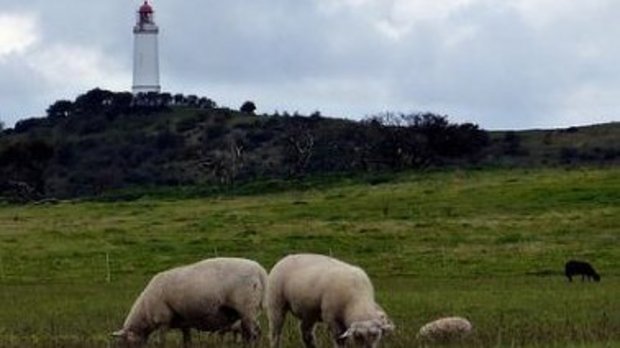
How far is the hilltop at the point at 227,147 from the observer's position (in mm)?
111438

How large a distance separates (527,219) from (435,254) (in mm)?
11893

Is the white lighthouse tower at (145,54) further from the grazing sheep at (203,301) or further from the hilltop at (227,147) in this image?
the grazing sheep at (203,301)

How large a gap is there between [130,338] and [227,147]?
106 metres

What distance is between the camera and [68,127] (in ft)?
495

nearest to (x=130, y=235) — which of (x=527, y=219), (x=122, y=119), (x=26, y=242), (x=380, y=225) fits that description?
(x=26, y=242)

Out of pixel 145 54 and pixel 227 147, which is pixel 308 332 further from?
pixel 145 54

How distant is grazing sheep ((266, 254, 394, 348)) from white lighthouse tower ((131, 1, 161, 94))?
151m

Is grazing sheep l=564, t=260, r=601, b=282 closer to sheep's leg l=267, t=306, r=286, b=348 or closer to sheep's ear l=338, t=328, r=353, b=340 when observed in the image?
sheep's leg l=267, t=306, r=286, b=348

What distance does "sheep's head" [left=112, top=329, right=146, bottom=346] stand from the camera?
2312cm

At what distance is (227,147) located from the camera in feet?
423

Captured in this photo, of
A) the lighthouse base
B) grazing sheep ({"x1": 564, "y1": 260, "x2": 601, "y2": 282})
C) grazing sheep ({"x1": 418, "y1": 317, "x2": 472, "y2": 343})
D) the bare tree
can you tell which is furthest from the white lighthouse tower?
grazing sheep ({"x1": 418, "y1": 317, "x2": 472, "y2": 343})

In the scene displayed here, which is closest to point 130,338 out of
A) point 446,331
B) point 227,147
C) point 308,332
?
point 308,332

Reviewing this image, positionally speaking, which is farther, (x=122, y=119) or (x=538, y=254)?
(x=122, y=119)

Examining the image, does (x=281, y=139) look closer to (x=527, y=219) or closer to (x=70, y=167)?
(x=70, y=167)
